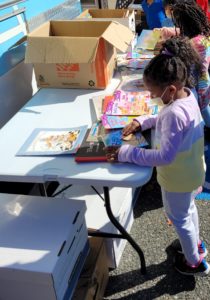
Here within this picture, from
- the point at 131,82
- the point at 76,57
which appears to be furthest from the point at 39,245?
the point at 131,82

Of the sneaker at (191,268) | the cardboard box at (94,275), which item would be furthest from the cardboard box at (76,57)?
the sneaker at (191,268)

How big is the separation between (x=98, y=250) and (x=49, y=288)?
47 centimetres

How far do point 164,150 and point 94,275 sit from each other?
687 mm

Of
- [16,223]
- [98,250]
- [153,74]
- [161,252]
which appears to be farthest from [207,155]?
[16,223]

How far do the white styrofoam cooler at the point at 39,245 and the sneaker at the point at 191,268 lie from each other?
55 centimetres

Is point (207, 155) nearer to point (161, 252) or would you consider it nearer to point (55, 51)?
point (161, 252)

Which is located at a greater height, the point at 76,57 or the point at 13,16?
the point at 13,16

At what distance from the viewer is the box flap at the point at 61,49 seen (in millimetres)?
1825

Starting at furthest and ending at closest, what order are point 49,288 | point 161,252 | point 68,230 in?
point 161,252 < point 68,230 < point 49,288

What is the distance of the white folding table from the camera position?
1.25 m

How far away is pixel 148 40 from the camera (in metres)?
2.59

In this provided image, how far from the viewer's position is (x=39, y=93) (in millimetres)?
2016

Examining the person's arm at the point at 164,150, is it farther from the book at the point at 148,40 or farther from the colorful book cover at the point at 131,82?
the book at the point at 148,40

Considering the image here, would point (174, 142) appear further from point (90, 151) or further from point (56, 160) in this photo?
point (56, 160)
